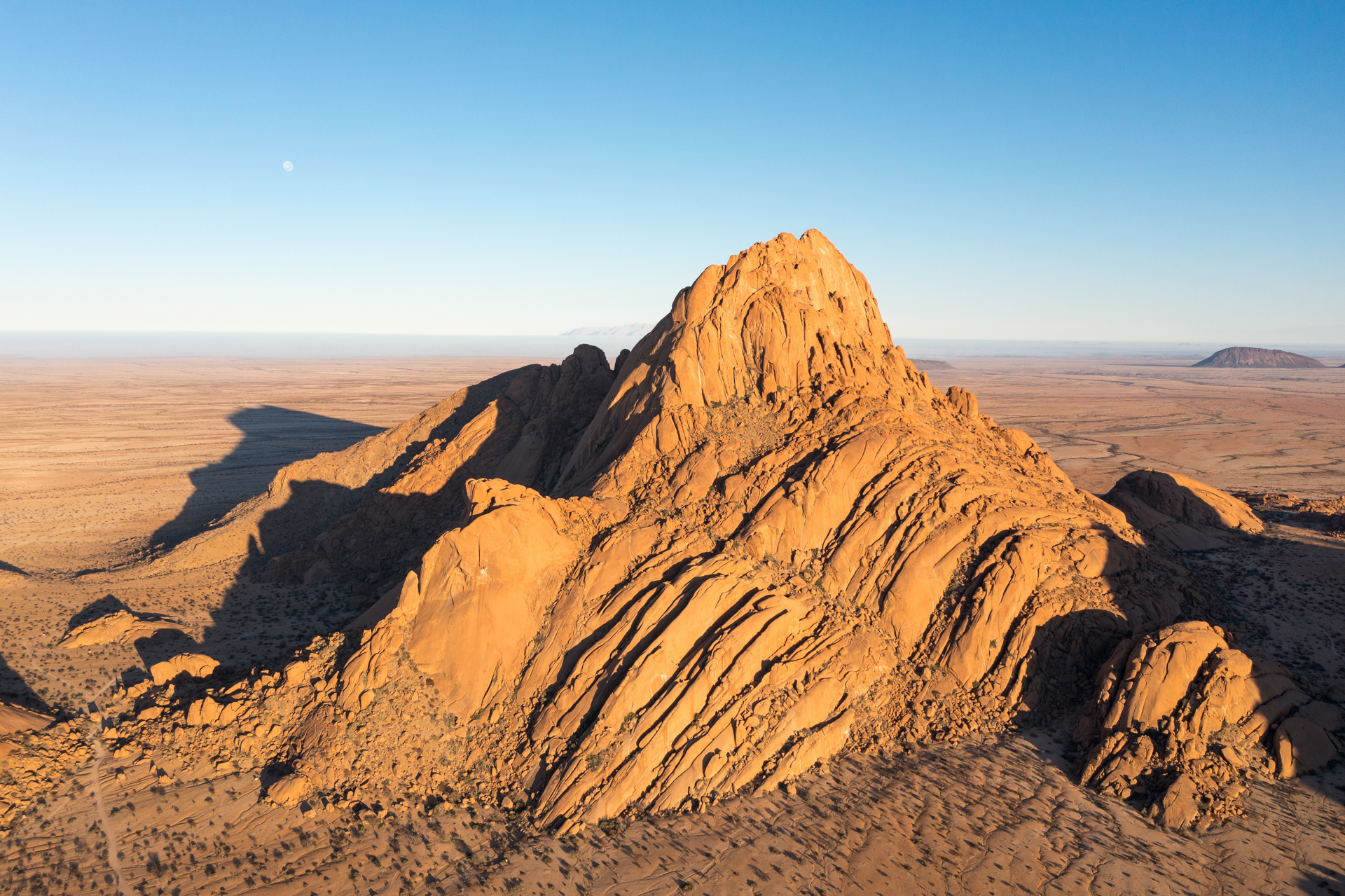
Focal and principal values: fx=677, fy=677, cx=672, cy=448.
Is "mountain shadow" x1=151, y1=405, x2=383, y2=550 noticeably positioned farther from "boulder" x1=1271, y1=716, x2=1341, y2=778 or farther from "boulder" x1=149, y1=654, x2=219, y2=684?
"boulder" x1=1271, y1=716, x2=1341, y2=778

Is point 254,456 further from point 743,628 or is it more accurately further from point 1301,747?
point 1301,747

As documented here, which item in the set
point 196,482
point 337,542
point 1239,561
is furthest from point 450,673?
point 196,482

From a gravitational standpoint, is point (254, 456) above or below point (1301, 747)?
Result: above

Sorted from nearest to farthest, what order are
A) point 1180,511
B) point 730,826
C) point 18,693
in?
point 730,826, point 18,693, point 1180,511

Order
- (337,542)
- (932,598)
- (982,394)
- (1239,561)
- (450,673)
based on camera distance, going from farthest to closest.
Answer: (982,394), (337,542), (1239,561), (932,598), (450,673)

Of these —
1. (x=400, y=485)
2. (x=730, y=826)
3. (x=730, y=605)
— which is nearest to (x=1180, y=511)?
(x=730, y=605)

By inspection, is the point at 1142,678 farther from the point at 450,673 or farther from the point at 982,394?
the point at 982,394

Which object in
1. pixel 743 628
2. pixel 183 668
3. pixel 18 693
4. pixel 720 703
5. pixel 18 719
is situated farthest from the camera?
pixel 183 668

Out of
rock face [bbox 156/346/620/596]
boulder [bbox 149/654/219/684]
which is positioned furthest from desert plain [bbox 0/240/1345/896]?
rock face [bbox 156/346/620/596]
